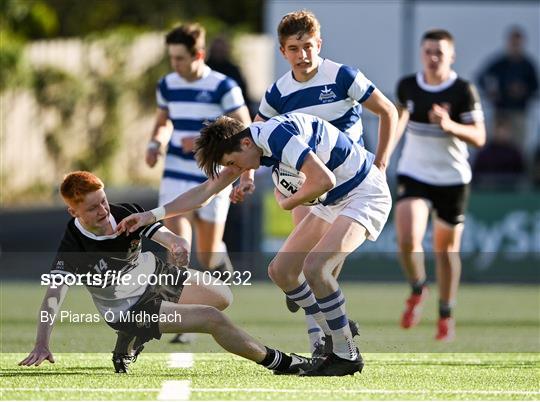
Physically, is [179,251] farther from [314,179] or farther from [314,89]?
[314,89]

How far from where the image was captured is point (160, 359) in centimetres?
856

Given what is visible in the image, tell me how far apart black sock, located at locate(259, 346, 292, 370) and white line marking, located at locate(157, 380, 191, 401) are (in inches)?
19.2

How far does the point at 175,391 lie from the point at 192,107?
377 cm

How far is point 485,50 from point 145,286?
1442cm

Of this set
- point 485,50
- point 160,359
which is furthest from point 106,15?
point 160,359

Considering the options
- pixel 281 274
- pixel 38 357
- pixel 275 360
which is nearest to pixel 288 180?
pixel 281 274

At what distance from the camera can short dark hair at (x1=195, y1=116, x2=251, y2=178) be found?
7.34 m

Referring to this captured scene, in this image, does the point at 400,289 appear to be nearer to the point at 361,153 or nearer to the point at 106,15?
the point at 361,153

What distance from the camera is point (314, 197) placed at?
729 cm

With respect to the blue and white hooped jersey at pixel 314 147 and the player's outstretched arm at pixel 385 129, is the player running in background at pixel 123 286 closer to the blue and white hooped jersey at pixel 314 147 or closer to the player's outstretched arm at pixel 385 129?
the blue and white hooped jersey at pixel 314 147

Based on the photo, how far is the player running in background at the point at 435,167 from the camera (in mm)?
10875

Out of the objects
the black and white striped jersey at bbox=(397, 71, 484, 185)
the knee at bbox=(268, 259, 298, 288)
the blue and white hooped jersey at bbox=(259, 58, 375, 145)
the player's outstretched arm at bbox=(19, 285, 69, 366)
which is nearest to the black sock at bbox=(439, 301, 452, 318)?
the black and white striped jersey at bbox=(397, 71, 484, 185)

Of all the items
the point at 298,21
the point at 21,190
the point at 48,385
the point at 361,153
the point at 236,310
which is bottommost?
the point at 21,190

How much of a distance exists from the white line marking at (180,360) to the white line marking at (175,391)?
905 mm
